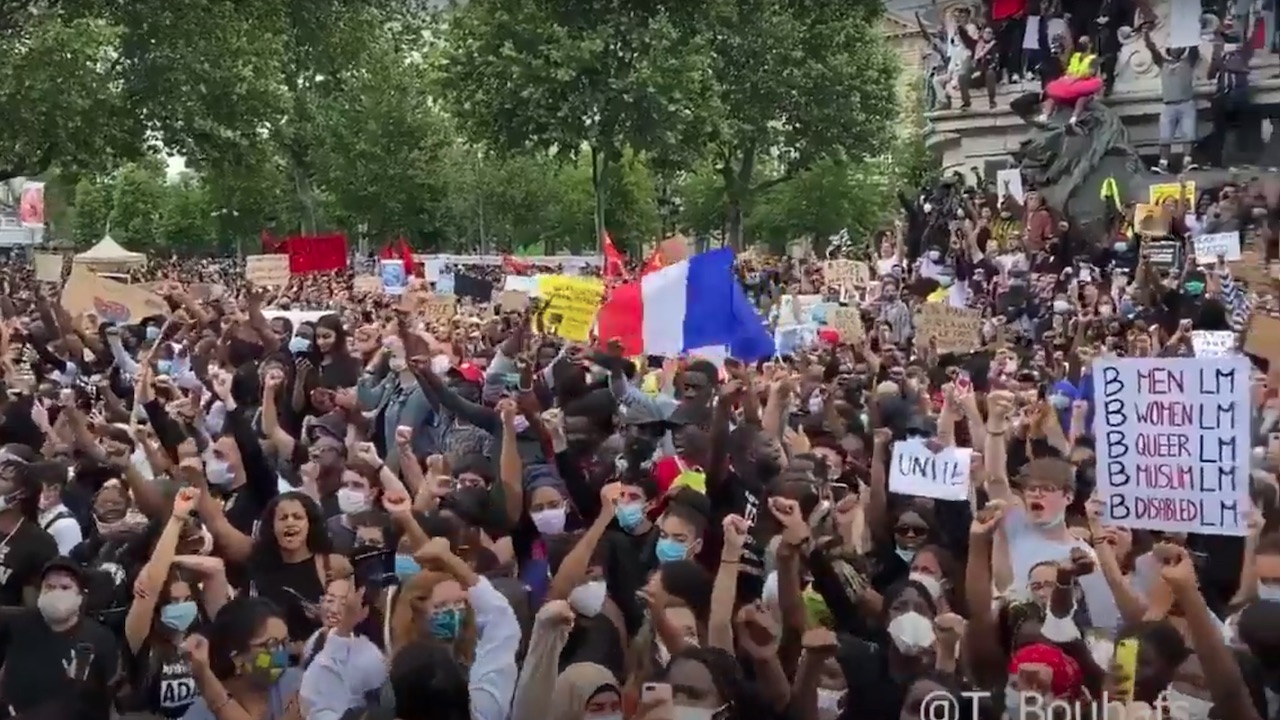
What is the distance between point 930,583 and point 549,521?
1450mm

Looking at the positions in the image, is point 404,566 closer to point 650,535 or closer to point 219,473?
point 650,535

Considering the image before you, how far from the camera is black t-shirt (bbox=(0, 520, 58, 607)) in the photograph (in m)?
5.86

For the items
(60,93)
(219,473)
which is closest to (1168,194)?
(219,473)

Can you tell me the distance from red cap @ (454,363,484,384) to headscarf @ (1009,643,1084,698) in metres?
5.30

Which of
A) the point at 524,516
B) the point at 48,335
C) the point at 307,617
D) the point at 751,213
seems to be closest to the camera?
the point at 307,617

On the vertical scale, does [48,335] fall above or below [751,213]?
below

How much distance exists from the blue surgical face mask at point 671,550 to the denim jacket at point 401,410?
109 inches

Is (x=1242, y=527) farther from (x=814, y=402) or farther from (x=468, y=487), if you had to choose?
(x=814, y=402)

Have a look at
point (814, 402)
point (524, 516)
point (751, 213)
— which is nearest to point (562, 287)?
point (814, 402)

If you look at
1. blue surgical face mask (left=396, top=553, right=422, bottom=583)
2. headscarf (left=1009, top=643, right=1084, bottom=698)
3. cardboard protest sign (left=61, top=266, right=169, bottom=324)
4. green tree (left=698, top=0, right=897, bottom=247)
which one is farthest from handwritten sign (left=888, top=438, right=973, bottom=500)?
green tree (left=698, top=0, right=897, bottom=247)

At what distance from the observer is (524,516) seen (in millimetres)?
6203

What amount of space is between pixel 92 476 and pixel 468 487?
1956 millimetres

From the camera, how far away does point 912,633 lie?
4805 mm

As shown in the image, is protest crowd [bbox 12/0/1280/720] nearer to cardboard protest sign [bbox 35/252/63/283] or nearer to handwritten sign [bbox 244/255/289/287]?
handwritten sign [bbox 244/255/289/287]
